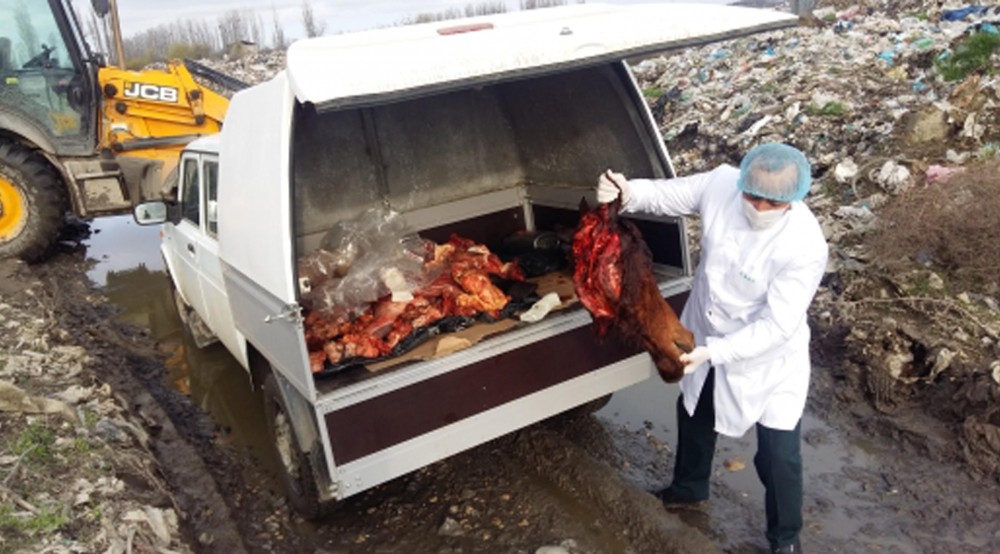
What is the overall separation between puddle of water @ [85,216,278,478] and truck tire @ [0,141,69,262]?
2.58 ft

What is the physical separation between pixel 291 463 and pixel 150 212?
7.66 ft

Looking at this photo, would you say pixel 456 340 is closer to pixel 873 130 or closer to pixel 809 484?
pixel 809 484

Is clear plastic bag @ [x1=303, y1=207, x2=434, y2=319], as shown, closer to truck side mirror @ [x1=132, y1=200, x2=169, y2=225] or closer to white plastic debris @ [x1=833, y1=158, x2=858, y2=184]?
truck side mirror @ [x1=132, y1=200, x2=169, y2=225]

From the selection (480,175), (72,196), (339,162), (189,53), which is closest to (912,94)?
(480,175)

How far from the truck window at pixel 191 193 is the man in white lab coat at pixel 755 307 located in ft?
9.66

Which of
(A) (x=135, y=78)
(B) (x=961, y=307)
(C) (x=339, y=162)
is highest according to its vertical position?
(A) (x=135, y=78)

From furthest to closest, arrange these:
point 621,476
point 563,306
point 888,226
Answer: point 888,226, point 621,476, point 563,306

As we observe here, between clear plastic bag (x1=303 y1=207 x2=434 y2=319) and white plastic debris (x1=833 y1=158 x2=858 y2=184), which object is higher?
clear plastic bag (x1=303 y1=207 x2=434 y2=319)

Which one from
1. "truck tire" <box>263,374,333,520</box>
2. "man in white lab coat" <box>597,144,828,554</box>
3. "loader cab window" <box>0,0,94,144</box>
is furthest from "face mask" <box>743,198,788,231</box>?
"loader cab window" <box>0,0,94,144</box>

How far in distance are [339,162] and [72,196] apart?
5399 millimetres

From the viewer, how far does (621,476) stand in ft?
13.2

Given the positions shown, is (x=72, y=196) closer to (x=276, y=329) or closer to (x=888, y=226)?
(x=276, y=329)

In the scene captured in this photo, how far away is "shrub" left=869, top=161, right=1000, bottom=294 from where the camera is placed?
5020 mm

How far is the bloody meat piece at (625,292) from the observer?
119 inches
